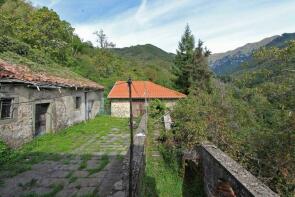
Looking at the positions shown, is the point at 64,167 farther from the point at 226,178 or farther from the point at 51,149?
the point at 226,178

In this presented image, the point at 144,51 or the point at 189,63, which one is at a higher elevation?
the point at 144,51

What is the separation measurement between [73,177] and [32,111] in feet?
17.6

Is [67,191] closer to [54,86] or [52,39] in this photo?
[54,86]

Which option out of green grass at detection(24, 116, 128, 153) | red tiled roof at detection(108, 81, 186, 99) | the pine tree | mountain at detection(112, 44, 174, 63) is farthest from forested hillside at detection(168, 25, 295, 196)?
mountain at detection(112, 44, 174, 63)

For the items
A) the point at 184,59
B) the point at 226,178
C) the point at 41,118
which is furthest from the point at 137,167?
the point at 184,59

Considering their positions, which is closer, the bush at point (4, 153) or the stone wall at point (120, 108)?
the bush at point (4, 153)

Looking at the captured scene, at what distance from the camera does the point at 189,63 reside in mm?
33250

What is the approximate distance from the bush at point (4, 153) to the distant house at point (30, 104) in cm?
38

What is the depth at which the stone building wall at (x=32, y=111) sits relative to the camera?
952 centimetres

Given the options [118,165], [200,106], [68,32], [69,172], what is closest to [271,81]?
[200,106]

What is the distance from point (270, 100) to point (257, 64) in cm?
161

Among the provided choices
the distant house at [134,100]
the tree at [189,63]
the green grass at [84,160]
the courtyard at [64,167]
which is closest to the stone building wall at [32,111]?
the courtyard at [64,167]

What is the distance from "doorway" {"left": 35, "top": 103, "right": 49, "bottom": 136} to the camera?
11961mm

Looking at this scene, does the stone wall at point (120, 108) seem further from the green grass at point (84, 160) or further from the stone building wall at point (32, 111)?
the green grass at point (84, 160)
